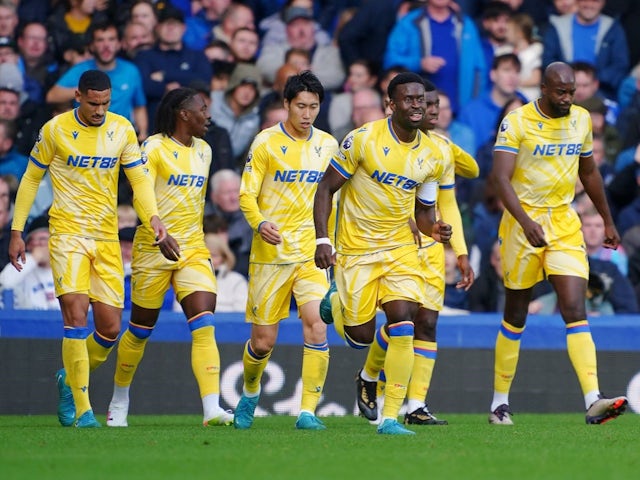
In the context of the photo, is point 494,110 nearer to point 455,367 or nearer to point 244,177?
point 455,367

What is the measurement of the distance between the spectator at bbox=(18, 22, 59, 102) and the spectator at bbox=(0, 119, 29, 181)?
1227 millimetres

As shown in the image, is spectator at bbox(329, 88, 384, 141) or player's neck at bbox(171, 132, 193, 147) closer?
player's neck at bbox(171, 132, 193, 147)

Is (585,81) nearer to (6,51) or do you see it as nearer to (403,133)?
(6,51)

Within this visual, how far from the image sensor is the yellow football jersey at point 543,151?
11.7 m

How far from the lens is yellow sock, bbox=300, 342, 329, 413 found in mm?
11094

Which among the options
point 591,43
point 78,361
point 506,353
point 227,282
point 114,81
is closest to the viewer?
point 78,361

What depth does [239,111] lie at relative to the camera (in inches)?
685

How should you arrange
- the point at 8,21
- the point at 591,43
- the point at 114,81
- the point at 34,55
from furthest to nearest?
the point at 591,43 < the point at 8,21 < the point at 34,55 < the point at 114,81

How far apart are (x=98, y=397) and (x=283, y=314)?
2905mm

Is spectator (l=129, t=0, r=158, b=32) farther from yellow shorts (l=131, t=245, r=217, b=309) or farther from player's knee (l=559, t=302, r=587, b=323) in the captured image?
player's knee (l=559, t=302, r=587, b=323)

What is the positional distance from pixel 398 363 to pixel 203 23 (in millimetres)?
9888

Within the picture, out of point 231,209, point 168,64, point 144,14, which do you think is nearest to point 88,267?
point 231,209

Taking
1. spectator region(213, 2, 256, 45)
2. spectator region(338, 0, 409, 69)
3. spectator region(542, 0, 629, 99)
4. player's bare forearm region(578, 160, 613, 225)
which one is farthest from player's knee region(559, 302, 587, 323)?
spectator region(213, 2, 256, 45)

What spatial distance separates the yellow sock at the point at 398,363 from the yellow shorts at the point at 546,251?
1976mm
